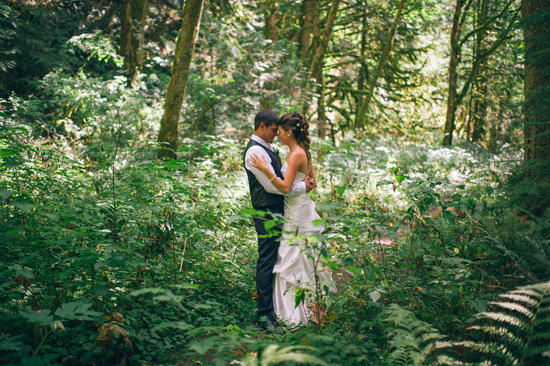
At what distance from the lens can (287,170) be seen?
402cm

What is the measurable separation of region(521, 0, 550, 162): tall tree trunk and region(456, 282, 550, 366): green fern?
367 cm

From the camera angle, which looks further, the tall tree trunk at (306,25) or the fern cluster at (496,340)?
the tall tree trunk at (306,25)

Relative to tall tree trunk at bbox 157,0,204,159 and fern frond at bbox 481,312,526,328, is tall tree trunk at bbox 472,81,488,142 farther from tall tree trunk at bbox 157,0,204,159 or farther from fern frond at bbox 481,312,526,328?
fern frond at bbox 481,312,526,328

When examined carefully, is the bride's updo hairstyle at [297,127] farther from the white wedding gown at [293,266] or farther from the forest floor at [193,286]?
the forest floor at [193,286]

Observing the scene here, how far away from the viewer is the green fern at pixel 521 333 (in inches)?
87.6

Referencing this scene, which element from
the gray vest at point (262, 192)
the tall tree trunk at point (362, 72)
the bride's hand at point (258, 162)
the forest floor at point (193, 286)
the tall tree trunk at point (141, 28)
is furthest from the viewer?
the tall tree trunk at point (362, 72)

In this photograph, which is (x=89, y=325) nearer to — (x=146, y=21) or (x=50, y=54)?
(x=50, y=54)

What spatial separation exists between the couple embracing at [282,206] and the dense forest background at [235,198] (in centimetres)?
42

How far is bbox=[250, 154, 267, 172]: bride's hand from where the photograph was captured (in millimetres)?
3881

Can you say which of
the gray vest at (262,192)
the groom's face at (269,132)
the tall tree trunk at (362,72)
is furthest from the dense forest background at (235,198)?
the groom's face at (269,132)

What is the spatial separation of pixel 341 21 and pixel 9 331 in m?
16.6

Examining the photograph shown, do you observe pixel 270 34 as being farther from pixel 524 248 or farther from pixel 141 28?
pixel 524 248

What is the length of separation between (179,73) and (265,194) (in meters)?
5.19

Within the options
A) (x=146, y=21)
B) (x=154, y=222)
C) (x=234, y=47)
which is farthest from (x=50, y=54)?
(x=154, y=222)
